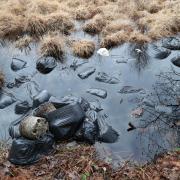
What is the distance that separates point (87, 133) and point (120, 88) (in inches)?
54.1

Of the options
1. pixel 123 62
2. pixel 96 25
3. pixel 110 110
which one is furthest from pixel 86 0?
pixel 110 110

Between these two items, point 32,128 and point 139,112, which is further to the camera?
point 139,112

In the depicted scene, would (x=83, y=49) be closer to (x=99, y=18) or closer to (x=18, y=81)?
(x=99, y=18)

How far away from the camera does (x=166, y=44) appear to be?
6.75 metres

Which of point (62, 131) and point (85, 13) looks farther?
point (85, 13)

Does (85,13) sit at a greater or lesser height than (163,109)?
greater

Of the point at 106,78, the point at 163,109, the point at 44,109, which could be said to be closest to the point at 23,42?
the point at 106,78

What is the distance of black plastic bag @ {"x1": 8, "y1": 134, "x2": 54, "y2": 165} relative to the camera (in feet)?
14.7

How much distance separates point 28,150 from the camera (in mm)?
4539

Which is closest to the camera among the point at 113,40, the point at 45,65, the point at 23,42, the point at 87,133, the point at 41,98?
the point at 87,133

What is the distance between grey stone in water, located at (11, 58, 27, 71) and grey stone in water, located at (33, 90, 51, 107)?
1056 millimetres

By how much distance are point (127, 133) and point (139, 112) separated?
0.48 m

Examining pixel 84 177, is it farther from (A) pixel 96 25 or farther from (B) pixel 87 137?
(A) pixel 96 25

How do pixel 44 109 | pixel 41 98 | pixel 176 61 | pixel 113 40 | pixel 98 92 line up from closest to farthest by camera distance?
pixel 44 109 → pixel 41 98 → pixel 98 92 → pixel 176 61 → pixel 113 40
